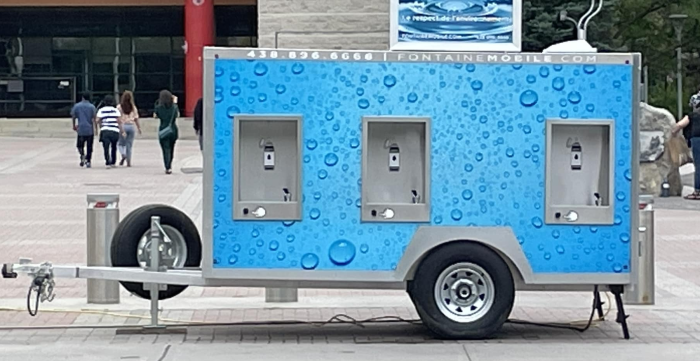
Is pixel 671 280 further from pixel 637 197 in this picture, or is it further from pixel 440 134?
pixel 440 134

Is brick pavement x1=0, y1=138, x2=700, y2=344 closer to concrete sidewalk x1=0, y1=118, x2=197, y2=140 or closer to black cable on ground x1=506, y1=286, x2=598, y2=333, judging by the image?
black cable on ground x1=506, y1=286, x2=598, y2=333

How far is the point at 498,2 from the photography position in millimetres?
20359

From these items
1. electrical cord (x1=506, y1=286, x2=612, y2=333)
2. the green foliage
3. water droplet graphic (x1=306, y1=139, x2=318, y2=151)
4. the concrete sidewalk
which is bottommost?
electrical cord (x1=506, y1=286, x2=612, y2=333)

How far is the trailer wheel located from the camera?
1029cm

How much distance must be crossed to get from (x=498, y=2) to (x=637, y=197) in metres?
11.1

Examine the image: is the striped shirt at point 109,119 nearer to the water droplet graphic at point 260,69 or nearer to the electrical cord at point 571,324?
the electrical cord at point 571,324

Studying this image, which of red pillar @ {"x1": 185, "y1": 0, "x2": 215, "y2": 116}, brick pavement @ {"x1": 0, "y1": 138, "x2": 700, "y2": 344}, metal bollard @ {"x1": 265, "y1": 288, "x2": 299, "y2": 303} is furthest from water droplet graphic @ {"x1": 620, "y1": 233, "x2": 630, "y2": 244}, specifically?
red pillar @ {"x1": 185, "y1": 0, "x2": 215, "y2": 116}

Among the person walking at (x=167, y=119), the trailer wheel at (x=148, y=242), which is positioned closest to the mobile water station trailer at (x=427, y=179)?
the trailer wheel at (x=148, y=242)

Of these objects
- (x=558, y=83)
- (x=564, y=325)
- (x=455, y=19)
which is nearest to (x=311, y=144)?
(x=558, y=83)

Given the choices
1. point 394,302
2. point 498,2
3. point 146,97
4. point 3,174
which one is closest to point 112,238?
point 394,302

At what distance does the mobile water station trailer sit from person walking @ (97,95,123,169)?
1744 cm

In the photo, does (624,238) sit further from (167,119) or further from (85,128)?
(85,128)

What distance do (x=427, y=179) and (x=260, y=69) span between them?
58.1 inches

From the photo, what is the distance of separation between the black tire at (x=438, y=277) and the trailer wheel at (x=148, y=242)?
2.02 m
